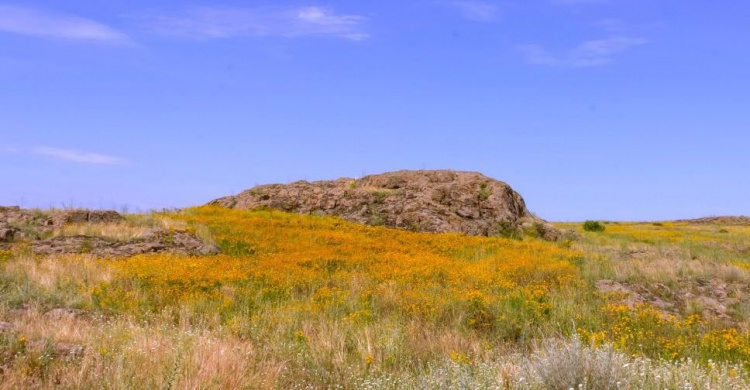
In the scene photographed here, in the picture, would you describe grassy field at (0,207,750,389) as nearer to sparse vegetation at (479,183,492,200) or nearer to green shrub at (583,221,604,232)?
sparse vegetation at (479,183,492,200)

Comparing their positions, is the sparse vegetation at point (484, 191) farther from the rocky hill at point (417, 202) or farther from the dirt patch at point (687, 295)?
the dirt patch at point (687, 295)

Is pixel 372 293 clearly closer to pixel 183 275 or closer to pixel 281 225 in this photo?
→ pixel 183 275

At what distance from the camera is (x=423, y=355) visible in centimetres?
750

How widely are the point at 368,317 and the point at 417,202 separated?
18346 millimetres

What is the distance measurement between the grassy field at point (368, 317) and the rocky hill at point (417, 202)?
558 centimetres

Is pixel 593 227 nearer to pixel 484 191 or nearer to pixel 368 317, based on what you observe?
pixel 484 191

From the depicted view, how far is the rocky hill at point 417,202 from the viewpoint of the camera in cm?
2689

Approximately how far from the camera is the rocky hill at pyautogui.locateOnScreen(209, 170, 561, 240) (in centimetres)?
2689

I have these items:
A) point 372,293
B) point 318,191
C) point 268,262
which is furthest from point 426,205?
point 372,293

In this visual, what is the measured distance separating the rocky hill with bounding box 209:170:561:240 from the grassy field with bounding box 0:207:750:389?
220 inches

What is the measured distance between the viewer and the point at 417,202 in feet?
91.4

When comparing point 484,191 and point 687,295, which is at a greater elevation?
point 484,191

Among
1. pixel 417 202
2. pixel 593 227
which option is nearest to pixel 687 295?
pixel 417 202

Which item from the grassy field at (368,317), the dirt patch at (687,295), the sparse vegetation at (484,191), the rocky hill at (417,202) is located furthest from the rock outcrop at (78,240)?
the sparse vegetation at (484,191)
